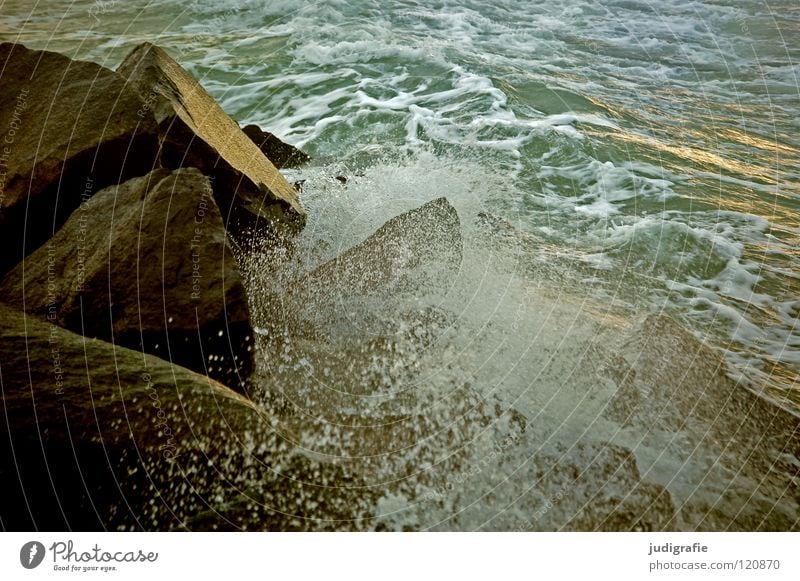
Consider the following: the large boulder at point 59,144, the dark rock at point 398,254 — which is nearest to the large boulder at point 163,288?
the large boulder at point 59,144

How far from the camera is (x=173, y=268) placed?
3322 millimetres

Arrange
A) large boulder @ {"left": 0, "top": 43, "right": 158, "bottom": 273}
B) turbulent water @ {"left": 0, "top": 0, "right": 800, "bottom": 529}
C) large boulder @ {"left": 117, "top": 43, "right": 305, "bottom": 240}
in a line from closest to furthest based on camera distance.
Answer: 1. turbulent water @ {"left": 0, "top": 0, "right": 800, "bottom": 529}
2. large boulder @ {"left": 0, "top": 43, "right": 158, "bottom": 273}
3. large boulder @ {"left": 117, "top": 43, "right": 305, "bottom": 240}

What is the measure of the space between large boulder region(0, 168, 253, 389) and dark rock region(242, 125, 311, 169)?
101 inches

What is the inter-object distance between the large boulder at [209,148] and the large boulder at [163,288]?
2.49 feet

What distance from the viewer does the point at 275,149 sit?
605cm

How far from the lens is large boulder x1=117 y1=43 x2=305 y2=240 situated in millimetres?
4148

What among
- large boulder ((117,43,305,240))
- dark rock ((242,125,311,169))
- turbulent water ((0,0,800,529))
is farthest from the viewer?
dark rock ((242,125,311,169))

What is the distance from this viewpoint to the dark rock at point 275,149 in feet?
19.5

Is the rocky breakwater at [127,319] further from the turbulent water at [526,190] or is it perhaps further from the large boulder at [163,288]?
the turbulent water at [526,190]

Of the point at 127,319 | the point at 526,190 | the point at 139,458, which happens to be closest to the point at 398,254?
the point at 127,319

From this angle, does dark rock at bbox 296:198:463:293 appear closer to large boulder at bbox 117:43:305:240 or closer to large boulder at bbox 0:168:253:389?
large boulder at bbox 117:43:305:240

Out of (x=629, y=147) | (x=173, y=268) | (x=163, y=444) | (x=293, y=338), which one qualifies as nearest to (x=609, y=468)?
(x=293, y=338)

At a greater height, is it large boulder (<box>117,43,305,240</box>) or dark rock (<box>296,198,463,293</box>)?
large boulder (<box>117,43,305,240</box>)

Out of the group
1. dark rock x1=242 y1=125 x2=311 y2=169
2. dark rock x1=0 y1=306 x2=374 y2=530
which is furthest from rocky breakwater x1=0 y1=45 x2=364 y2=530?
dark rock x1=242 y1=125 x2=311 y2=169
